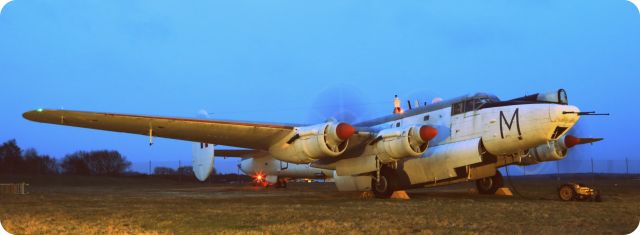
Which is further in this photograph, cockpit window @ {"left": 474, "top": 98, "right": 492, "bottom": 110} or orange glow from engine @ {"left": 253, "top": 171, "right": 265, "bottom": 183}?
orange glow from engine @ {"left": 253, "top": 171, "right": 265, "bottom": 183}

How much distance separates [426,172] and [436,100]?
325 cm

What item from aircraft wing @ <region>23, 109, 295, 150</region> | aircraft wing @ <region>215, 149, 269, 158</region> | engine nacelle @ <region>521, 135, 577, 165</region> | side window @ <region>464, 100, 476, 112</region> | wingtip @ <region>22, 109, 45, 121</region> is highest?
side window @ <region>464, 100, 476, 112</region>

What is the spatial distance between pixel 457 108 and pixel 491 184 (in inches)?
187

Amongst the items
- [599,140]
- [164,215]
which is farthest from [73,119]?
[599,140]

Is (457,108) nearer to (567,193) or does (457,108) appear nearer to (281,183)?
(567,193)

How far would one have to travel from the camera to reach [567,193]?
16047 mm

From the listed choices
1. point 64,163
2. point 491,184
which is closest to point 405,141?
point 491,184

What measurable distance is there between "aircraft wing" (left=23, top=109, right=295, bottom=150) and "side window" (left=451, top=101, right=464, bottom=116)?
5.32m

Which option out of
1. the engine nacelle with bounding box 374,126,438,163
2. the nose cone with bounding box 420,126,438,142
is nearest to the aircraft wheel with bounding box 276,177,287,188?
the engine nacelle with bounding box 374,126,438,163

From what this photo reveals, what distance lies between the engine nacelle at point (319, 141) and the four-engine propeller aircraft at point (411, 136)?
0.10 ft

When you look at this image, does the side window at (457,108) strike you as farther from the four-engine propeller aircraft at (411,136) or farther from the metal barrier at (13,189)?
the metal barrier at (13,189)

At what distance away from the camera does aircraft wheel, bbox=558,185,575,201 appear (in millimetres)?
15898

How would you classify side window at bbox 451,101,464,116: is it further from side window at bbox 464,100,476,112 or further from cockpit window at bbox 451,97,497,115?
side window at bbox 464,100,476,112

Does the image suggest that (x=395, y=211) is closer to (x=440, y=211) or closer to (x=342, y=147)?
(x=440, y=211)
